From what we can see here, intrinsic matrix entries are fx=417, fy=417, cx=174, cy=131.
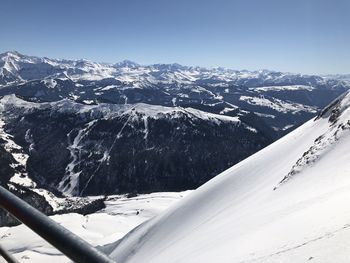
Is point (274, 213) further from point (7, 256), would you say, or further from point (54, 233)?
point (54, 233)

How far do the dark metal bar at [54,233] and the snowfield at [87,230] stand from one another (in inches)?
3404

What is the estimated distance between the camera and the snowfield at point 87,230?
109 m

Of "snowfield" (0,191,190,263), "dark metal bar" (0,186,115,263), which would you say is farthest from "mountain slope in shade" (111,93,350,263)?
"snowfield" (0,191,190,263)

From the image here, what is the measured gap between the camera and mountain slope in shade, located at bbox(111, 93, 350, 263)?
41.3 ft

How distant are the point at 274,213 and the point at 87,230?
413 feet

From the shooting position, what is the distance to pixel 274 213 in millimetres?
22531

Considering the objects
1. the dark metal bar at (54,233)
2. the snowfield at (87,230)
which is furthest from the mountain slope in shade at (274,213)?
the snowfield at (87,230)

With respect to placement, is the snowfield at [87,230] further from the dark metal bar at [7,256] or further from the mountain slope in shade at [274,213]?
the dark metal bar at [7,256]

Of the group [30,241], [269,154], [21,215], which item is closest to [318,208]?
[21,215]

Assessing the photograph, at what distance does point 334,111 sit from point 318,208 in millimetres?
43067

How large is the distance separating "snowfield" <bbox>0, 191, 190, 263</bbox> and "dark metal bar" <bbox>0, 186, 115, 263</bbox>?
8647 cm

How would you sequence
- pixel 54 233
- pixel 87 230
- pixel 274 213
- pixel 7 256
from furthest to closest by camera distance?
1. pixel 87 230
2. pixel 274 213
3. pixel 7 256
4. pixel 54 233

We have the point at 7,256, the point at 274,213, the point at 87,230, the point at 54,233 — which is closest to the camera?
the point at 54,233

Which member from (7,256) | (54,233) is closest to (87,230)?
(7,256)
